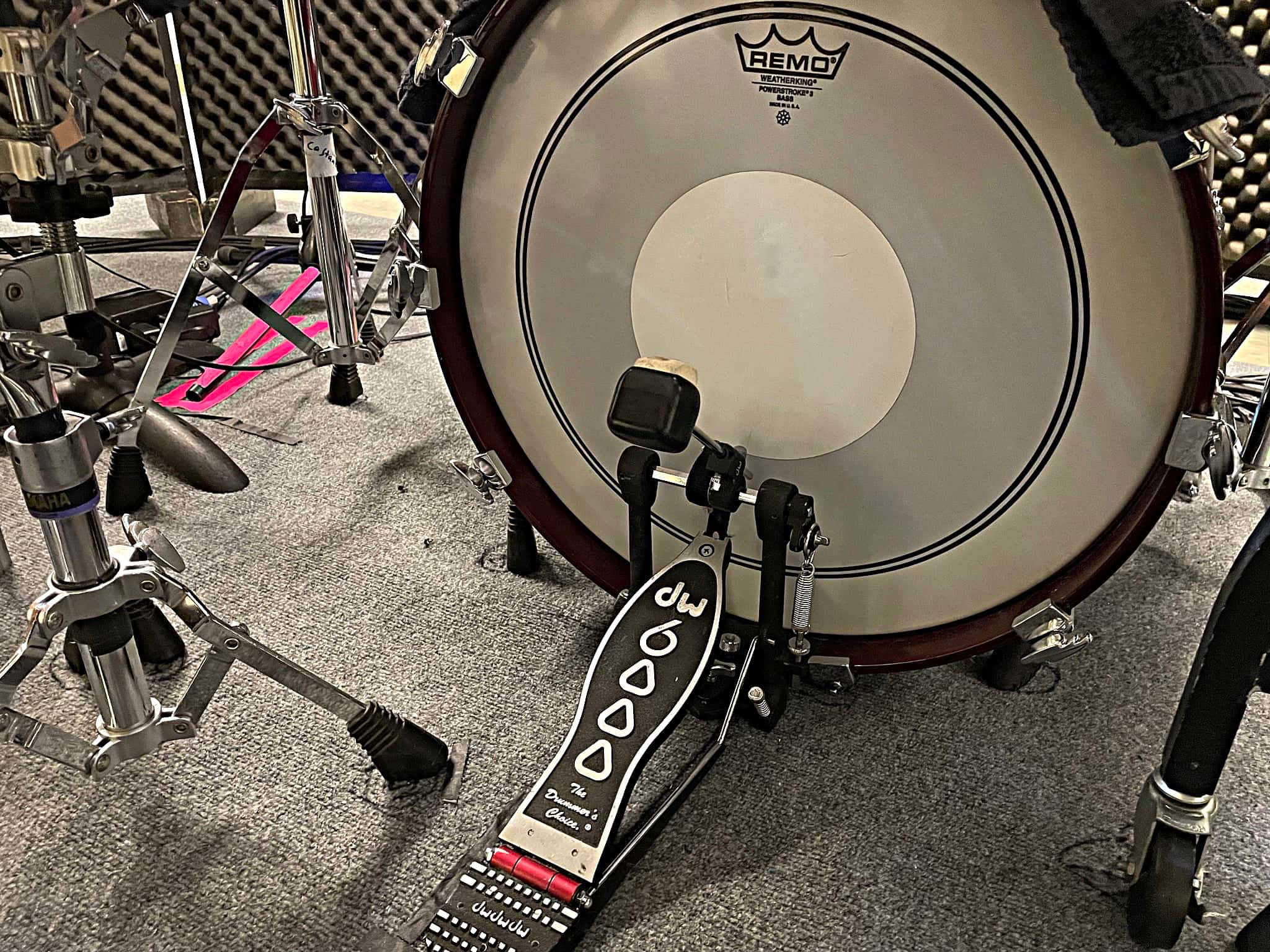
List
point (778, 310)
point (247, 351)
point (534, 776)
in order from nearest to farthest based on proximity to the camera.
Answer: point (778, 310) → point (534, 776) → point (247, 351)

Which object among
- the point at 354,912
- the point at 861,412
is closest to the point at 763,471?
the point at 861,412

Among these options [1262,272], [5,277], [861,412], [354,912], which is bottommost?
[354,912]

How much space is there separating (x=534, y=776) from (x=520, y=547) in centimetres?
36

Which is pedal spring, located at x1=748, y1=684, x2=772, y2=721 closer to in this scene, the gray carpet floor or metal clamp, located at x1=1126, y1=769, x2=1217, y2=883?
the gray carpet floor

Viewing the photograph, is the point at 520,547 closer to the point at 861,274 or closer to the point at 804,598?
the point at 804,598

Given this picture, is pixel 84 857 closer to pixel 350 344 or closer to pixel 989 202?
pixel 350 344

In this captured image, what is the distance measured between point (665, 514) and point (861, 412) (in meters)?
0.26

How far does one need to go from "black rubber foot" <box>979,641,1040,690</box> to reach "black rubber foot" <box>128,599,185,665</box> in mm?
931

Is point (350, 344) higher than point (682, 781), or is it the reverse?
point (350, 344)

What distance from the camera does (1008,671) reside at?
41.9 inches

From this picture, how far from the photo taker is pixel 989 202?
2.36ft

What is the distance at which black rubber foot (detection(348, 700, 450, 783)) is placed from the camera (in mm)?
886

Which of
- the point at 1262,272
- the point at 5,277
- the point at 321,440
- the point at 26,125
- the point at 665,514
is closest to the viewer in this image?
the point at 5,277

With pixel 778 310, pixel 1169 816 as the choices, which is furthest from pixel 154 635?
pixel 1169 816
